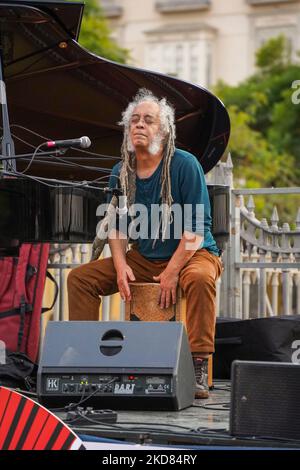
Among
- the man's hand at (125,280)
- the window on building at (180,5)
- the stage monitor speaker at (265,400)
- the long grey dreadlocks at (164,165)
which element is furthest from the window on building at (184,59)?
the stage monitor speaker at (265,400)

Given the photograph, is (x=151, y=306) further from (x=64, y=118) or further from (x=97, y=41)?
(x=97, y=41)

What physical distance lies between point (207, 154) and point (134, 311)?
5.65 ft

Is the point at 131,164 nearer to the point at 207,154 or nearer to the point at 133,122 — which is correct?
the point at 133,122

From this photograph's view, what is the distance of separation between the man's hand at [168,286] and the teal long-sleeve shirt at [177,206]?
0.22m

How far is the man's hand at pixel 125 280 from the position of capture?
17.4ft

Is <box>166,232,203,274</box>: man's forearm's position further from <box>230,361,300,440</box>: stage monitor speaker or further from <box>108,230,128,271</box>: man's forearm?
<box>230,361,300,440</box>: stage monitor speaker

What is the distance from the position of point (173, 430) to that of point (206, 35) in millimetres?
26165

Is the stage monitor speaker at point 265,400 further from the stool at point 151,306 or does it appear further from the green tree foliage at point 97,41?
the green tree foliage at point 97,41

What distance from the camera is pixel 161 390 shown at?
4426mm

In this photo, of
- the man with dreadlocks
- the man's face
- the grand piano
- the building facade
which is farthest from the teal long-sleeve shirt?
the building facade

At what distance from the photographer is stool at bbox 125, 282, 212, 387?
5.26 meters

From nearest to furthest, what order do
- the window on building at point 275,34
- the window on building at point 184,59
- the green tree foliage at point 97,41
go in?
the green tree foliage at point 97,41
the window on building at point 275,34
the window on building at point 184,59

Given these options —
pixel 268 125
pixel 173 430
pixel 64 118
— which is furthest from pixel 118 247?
pixel 268 125

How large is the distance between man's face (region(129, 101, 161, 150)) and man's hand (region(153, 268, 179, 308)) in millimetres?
662
